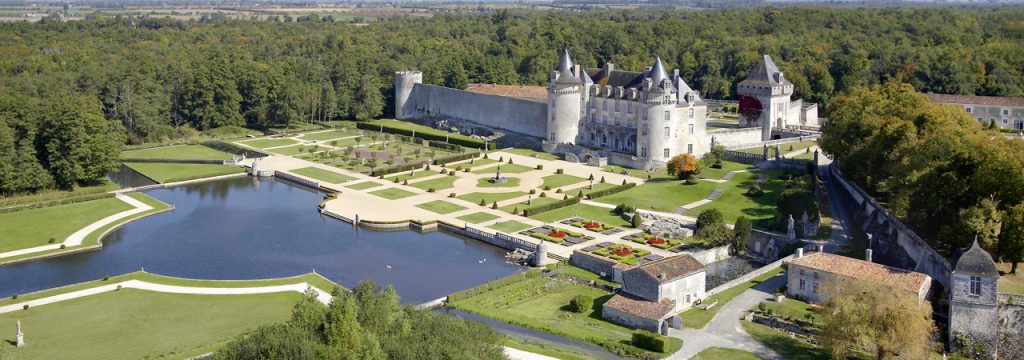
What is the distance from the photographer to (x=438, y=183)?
200 feet

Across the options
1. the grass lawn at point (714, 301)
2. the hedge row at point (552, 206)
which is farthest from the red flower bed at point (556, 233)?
the grass lawn at point (714, 301)

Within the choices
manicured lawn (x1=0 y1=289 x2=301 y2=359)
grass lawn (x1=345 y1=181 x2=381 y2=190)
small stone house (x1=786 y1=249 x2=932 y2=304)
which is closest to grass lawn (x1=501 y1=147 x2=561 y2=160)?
grass lawn (x1=345 y1=181 x2=381 y2=190)

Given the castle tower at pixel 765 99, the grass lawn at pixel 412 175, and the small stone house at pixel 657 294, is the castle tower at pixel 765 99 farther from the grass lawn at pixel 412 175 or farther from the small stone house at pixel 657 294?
the small stone house at pixel 657 294

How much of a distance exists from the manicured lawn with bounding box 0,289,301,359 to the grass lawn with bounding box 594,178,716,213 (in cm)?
2222

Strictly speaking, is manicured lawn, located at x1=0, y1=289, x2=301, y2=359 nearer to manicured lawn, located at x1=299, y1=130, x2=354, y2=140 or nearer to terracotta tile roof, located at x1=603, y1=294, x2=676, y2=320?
terracotta tile roof, located at x1=603, y1=294, x2=676, y2=320

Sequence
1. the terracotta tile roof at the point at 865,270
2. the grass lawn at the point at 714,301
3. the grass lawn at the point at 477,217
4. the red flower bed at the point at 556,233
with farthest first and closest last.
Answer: the grass lawn at the point at 477,217, the red flower bed at the point at 556,233, the grass lawn at the point at 714,301, the terracotta tile roof at the point at 865,270

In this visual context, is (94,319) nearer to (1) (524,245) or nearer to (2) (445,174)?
(1) (524,245)

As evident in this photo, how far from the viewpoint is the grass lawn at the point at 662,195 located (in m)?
54.0

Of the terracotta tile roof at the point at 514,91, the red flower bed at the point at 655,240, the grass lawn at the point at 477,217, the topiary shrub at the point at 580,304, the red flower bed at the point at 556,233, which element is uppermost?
the terracotta tile roof at the point at 514,91

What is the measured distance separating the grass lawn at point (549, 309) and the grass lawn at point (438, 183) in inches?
778

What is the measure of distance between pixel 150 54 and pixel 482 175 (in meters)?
46.4

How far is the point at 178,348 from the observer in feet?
107

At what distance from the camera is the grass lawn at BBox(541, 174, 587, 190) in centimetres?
5956

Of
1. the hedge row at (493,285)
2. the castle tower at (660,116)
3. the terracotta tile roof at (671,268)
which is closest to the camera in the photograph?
the terracotta tile roof at (671,268)
